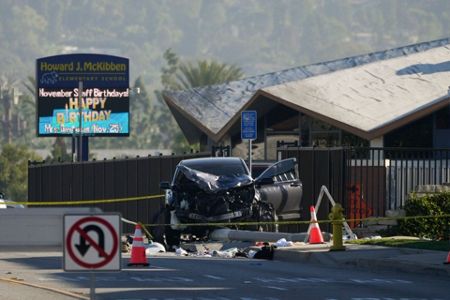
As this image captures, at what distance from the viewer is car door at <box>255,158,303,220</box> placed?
32500mm

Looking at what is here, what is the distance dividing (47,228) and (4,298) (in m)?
13.2

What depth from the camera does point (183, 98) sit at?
218ft

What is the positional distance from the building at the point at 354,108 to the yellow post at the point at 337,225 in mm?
21101

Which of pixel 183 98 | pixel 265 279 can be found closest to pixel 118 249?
pixel 265 279

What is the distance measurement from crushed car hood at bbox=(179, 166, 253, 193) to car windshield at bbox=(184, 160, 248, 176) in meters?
0.19

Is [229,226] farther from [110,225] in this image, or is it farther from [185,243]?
[110,225]

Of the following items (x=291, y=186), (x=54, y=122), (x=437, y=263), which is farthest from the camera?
(x=54, y=122)

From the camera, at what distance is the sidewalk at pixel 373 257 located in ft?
75.7

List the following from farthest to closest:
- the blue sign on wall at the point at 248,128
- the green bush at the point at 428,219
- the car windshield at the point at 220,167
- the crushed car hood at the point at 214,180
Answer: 1. the blue sign on wall at the point at 248,128
2. the green bush at the point at 428,219
3. the car windshield at the point at 220,167
4. the crushed car hood at the point at 214,180

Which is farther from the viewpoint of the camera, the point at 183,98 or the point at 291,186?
the point at 183,98

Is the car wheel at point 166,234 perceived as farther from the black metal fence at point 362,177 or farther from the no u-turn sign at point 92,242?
the no u-turn sign at point 92,242

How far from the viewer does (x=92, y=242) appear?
46.3 feet

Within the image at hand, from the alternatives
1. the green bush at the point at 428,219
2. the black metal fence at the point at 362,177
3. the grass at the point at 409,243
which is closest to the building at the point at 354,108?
the black metal fence at the point at 362,177

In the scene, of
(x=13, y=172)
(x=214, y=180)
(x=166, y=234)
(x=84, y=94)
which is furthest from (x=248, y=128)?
(x=13, y=172)
